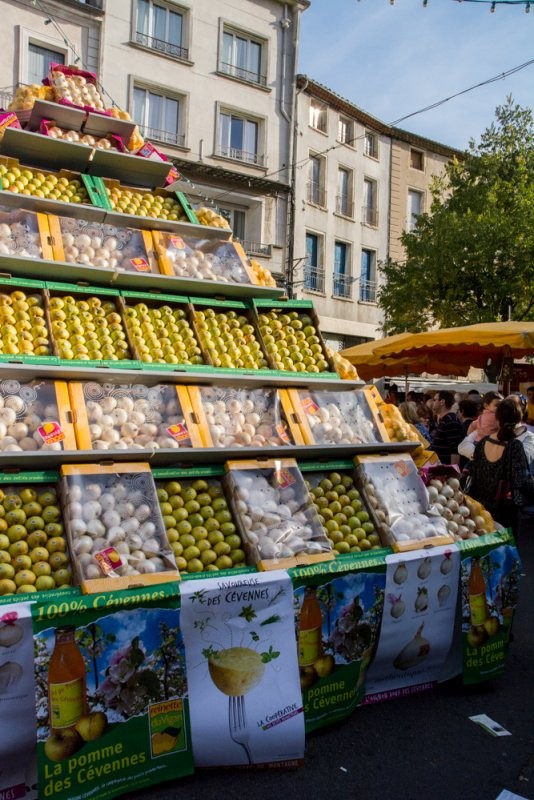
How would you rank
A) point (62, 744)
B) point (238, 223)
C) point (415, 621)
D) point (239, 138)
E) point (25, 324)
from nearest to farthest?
1. point (62, 744)
2. point (415, 621)
3. point (25, 324)
4. point (239, 138)
5. point (238, 223)

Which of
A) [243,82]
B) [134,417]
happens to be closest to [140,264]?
[134,417]

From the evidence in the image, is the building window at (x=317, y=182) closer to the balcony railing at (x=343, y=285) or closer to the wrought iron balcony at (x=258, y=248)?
the balcony railing at (x=343, y=285)

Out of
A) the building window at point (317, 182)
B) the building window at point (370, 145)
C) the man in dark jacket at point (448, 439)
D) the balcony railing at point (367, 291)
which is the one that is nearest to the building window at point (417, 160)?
the building window at point (370, 145)

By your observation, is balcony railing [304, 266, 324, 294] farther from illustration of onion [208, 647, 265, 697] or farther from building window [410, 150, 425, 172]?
illustration of onion [208, 647, 265, 697]

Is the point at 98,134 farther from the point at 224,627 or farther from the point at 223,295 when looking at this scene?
the point at 224,627

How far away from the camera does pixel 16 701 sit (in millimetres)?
2525

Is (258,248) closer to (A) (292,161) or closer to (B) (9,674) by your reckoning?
(A) (292,161)

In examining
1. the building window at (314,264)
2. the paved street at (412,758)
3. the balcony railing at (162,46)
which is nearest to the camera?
the paved street at (412,758)

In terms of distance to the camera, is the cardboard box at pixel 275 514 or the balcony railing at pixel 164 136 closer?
the cardboard box at pixel 275 514

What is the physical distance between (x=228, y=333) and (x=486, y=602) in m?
2.41

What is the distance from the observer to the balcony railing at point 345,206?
Answer: 82.5 ft

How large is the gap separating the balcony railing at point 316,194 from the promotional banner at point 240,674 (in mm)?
22428

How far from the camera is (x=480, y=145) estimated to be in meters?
19.4

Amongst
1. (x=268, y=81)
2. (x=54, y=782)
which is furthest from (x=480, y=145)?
(x=54, y=782)
